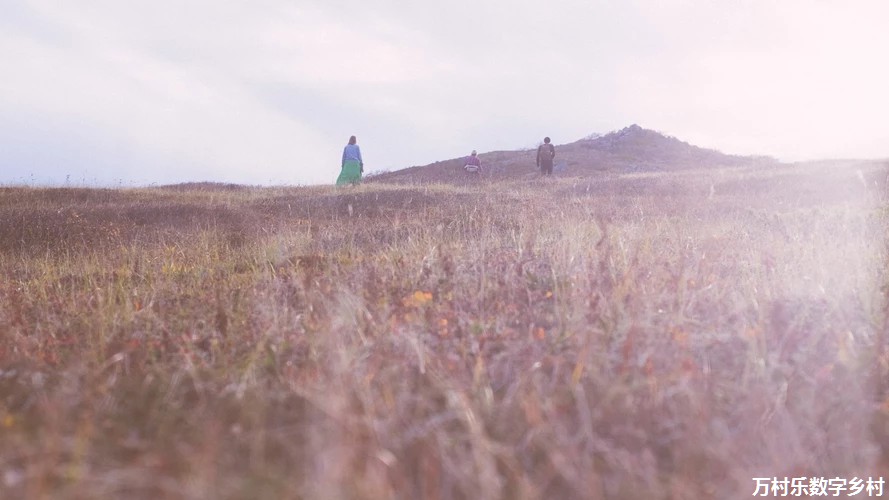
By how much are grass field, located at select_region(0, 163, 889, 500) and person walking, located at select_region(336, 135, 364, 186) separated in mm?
17171

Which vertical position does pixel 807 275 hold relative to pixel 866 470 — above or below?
above

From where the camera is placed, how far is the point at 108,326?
4652 millimetres

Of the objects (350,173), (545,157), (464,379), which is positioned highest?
(545,157)

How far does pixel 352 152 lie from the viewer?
2373 centimetres

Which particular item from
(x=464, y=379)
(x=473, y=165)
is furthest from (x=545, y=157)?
(x=464, y=379)

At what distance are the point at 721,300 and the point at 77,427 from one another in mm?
4046

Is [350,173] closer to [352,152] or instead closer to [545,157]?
[352,152]

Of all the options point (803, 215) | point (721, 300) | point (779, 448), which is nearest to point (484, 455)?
point (779, 448)

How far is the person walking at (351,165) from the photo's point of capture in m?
23.6

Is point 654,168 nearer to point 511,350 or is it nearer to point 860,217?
point 860,217

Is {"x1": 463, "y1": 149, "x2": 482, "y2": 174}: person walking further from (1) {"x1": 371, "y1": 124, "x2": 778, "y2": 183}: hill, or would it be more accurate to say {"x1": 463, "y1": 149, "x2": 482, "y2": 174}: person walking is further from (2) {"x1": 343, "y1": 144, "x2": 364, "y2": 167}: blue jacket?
(2) {"x1": 343, "y1": 144, "x2": 364, "y2": 167}: blue jacket

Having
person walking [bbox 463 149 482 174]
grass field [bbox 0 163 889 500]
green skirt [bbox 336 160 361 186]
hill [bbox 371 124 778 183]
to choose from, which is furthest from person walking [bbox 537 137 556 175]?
grass field [bbox 0 163 889 500]

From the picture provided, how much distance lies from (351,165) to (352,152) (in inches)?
29.2

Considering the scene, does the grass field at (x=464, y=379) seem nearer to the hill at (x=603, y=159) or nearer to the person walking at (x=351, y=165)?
the person walking at (x=351, y=165)
